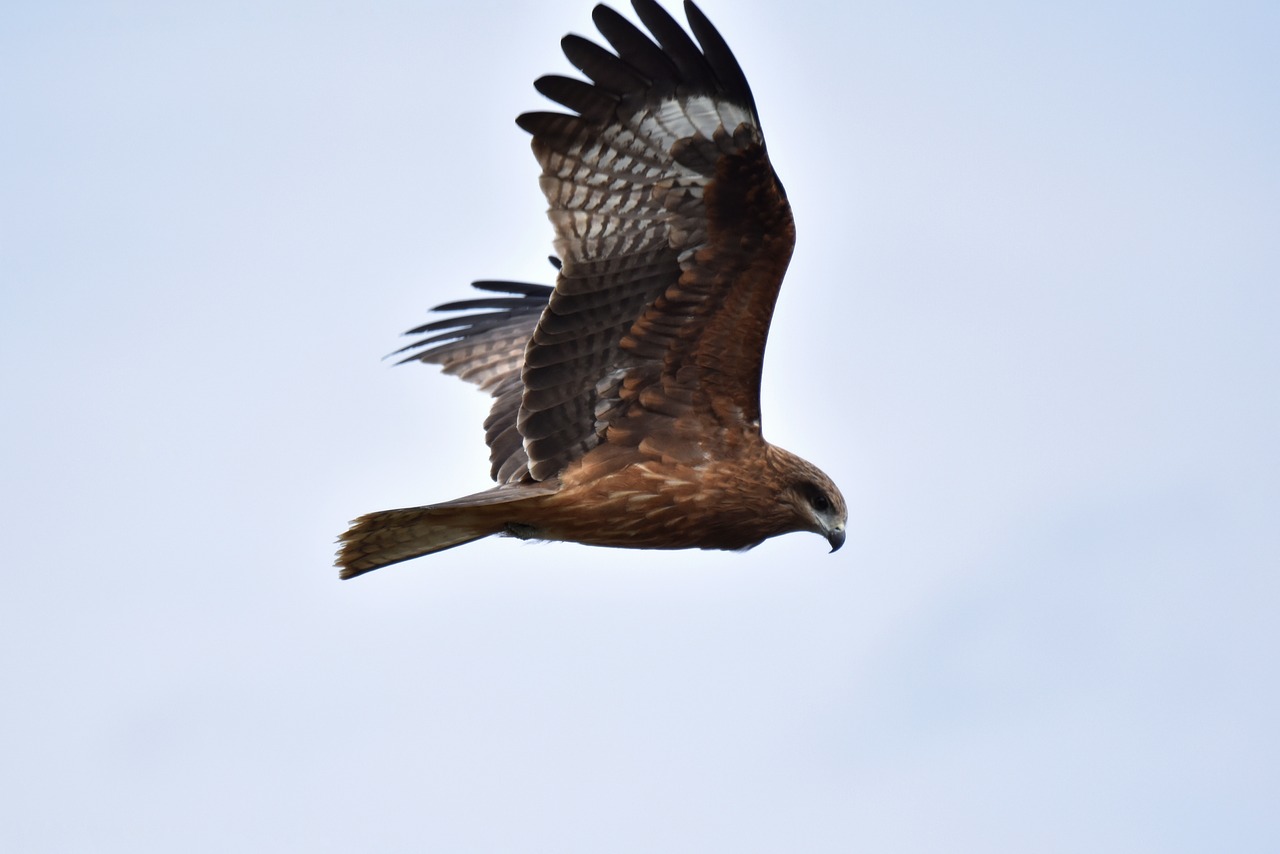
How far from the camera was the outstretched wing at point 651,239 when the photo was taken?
813 cm

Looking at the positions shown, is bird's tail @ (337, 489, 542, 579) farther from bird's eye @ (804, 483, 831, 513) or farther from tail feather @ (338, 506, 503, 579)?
bird's eye @ (804, 483, 831, 513)

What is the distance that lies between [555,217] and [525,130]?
17.7 inches

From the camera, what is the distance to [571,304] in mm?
8742

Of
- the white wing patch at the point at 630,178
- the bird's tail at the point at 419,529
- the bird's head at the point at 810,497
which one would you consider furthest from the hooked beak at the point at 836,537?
the white wing patch at the point at 630,178

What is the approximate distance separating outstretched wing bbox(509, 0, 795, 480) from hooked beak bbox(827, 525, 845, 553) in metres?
0.69

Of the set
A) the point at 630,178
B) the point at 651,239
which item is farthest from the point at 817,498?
the point at 630,178

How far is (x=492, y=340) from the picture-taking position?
11641 mm

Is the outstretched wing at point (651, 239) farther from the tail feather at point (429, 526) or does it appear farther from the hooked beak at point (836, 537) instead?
the hooked beak at point (836, 537)

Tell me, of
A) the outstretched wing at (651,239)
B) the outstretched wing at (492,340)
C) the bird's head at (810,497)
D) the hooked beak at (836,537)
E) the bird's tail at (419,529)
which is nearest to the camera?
the outstretched wing at (651,239)

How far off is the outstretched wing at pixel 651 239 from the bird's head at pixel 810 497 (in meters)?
0.29

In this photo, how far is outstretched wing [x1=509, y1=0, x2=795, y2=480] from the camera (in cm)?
813

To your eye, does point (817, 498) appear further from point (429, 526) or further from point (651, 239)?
point (429, 526)

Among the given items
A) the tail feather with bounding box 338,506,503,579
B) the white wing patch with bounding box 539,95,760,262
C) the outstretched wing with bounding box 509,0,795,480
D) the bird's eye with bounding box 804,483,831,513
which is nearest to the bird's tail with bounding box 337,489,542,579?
the tail feather with bounding box 338,506,503,579

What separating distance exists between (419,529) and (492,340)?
2.90 metres
